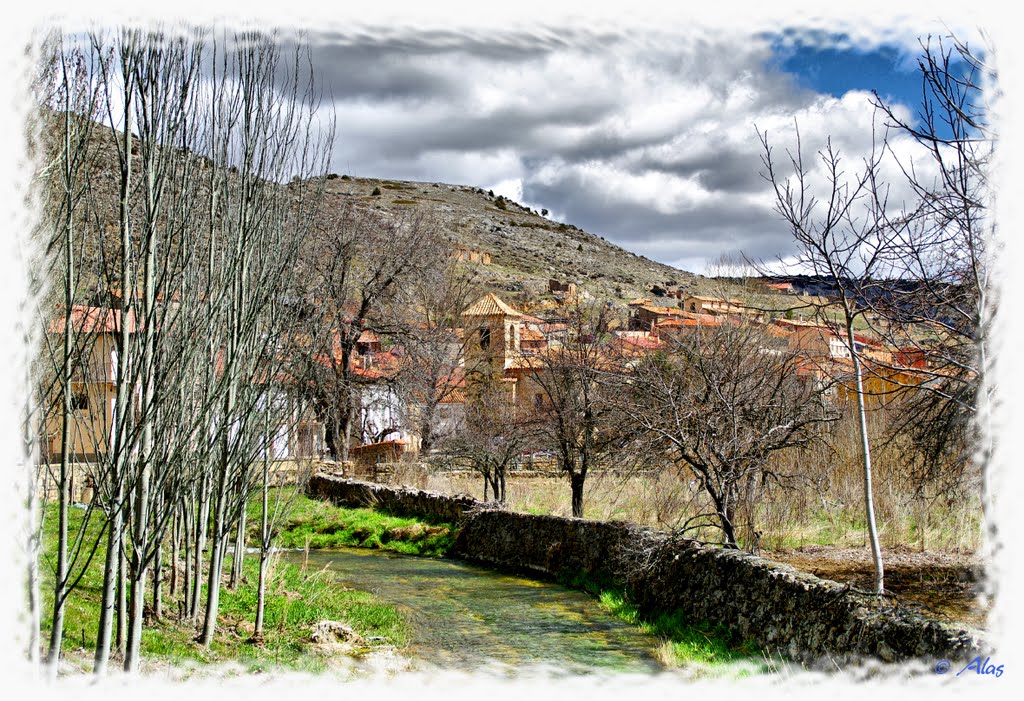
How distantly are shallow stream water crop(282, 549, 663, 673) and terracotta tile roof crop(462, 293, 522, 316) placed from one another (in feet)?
64.5

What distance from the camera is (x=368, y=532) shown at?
2091cm

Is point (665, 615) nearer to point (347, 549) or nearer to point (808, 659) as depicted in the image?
point (808, 659)

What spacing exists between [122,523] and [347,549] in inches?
609

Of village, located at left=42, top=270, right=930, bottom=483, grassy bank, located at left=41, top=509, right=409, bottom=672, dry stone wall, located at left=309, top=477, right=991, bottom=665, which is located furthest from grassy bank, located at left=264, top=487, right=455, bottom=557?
grassy bank, located at left=41, top=509, right=409, bottom=672

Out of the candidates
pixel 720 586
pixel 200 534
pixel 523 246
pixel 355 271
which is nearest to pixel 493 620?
pixel 720 586

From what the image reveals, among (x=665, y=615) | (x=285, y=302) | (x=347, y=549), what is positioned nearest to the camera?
(x=285, y=302)

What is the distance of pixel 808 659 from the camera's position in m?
8.08

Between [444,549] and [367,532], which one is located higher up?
[367,532]

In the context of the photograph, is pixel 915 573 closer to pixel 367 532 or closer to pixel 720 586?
pixel 720 586

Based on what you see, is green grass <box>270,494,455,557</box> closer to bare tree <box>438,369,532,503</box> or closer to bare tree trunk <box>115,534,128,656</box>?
bare tree <box>438,369,532,503</box>

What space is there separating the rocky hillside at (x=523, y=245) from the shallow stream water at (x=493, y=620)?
44.4 metres

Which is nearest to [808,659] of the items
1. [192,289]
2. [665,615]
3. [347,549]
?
[665,615]

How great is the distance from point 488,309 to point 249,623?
29.2 meters

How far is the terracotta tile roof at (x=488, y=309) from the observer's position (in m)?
37.0
